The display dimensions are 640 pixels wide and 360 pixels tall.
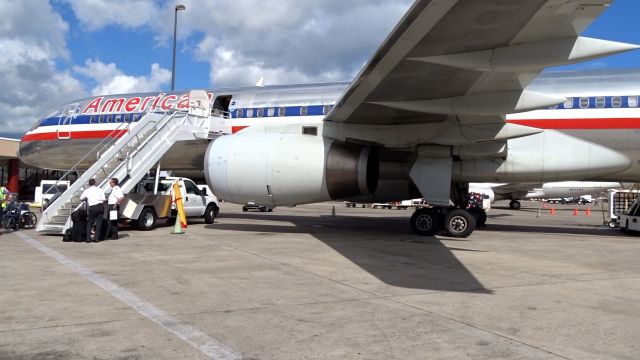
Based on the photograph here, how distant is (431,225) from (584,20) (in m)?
7.47

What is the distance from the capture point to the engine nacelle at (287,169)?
11.8 metres

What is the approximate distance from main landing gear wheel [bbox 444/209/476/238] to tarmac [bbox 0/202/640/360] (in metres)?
2.31

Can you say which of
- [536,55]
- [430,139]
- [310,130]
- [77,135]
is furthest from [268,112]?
[536,55]

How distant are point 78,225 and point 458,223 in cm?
921

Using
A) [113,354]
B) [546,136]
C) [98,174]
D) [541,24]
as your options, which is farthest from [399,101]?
[98,174]

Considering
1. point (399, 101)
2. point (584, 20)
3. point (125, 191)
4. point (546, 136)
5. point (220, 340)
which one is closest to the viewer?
point (220, 340)

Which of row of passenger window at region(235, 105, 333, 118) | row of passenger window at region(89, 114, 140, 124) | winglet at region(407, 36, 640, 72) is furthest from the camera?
row of passenger window at region(89, 114, 140, 124)

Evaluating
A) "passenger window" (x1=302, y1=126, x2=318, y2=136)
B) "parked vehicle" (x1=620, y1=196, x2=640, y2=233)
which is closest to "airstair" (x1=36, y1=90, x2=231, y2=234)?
"passenger window" (x1=302, y1=126, x2=318, y2=136)

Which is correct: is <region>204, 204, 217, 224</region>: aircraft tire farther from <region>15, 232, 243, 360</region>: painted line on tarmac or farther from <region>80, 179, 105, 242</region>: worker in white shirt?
<region>15, 232, 243, 360</region>: painted line on tarmac

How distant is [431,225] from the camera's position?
13289 mm

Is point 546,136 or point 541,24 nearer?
point 541,24

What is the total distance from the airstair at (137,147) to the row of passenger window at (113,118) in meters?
0.29

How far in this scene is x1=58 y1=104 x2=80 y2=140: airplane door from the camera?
18484 millimetres

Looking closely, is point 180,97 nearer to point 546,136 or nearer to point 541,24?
point 546,136
